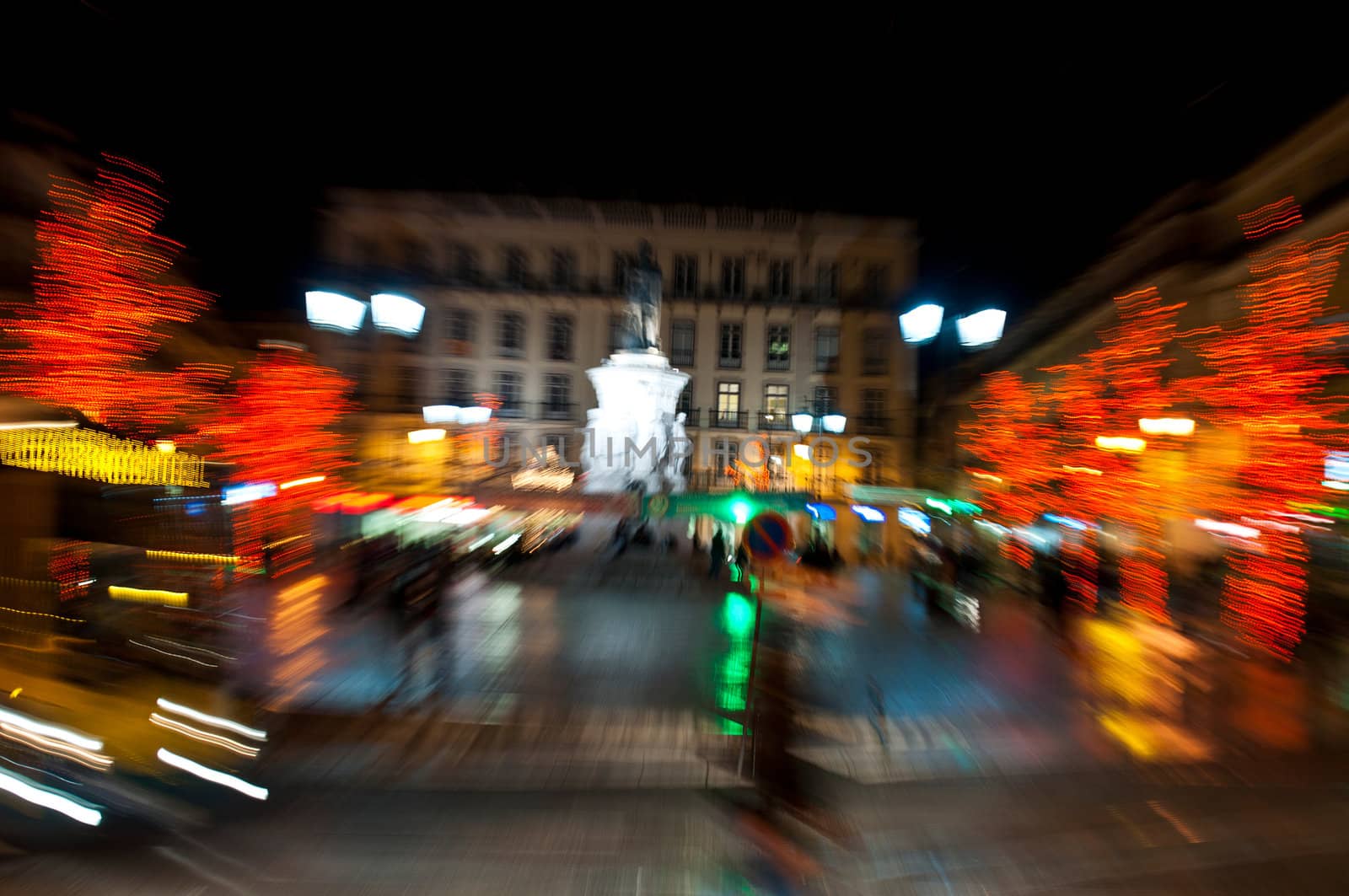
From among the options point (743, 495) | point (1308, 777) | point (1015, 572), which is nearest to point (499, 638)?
point (743, 495)

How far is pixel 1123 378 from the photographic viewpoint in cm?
1573

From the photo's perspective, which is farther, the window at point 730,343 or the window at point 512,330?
the window at point 730,343

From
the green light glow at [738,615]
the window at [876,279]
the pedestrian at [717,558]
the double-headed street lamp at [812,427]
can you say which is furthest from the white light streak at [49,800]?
the window at [876,279]

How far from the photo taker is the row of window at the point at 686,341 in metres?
24.0

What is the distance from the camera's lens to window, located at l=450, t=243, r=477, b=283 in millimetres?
24344

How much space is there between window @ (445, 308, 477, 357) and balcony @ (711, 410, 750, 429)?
1065 centimetres

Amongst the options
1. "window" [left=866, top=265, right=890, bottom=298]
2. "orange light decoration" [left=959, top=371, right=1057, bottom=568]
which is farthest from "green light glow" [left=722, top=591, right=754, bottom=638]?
"window" [left=866, top=265, right=890, bottom=298]

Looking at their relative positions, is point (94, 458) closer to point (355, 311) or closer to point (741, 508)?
point (355, 311)

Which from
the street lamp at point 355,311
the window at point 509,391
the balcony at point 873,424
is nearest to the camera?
the street lamp at point 355,311

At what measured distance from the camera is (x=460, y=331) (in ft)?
79.5

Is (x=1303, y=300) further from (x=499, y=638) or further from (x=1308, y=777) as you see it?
(x=499, y=638)

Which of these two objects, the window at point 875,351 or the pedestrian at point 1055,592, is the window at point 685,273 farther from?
the pedestrian at point 1055,592

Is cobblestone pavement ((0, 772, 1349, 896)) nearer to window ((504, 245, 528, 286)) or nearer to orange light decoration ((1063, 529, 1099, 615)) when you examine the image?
orange light decoration ((1063, 529, 1099, 615))

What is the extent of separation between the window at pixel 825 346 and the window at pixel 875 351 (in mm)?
1142
